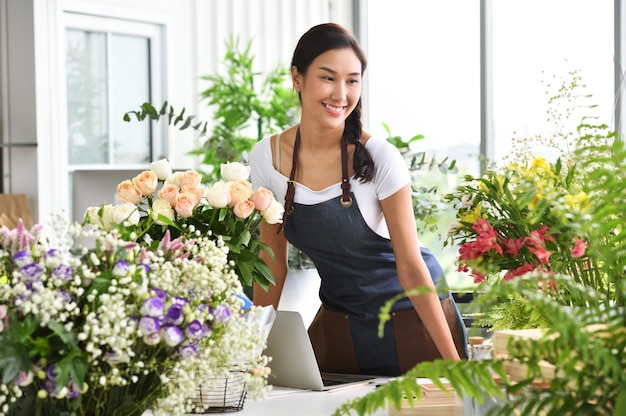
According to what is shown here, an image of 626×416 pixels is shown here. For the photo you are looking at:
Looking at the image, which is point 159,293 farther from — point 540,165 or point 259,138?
point 259,138

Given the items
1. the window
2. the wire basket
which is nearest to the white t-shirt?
the wire basket

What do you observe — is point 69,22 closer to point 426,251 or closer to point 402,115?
point 402,115

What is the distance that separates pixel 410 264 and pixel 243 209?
0.68 metres

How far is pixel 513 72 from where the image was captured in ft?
18.9

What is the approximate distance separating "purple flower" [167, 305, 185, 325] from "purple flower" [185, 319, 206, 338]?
0.02 m

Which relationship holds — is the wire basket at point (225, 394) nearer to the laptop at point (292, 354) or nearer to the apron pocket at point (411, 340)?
the laptop at point (292, 354)

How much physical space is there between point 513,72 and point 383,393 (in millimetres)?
4925

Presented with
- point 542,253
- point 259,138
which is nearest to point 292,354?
point 542,253

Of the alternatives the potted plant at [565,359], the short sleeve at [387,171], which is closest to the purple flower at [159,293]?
the potted plant at [565,359]

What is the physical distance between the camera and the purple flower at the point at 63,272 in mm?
1360

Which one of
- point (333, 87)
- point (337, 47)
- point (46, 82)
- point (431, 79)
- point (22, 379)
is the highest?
point (431, 79)

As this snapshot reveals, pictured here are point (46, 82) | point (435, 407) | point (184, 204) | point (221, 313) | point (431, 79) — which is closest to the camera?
point (221, 313)

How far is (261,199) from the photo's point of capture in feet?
6.66

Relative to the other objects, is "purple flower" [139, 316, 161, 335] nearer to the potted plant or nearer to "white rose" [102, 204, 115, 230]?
the potted plant
